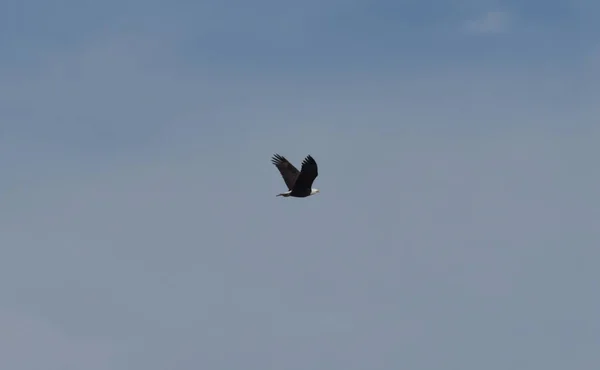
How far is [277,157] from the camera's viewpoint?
109 metres

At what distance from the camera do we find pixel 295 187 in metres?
105

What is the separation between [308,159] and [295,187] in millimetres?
4902

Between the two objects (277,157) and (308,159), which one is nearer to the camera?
(308,159)

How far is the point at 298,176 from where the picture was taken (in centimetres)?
10362

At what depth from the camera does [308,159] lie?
330 feet

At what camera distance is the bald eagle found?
3980 inches

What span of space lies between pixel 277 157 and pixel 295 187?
5442 millimetres

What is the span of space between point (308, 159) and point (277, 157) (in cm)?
896

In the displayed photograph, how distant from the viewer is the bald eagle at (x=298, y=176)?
10110 centimetres
